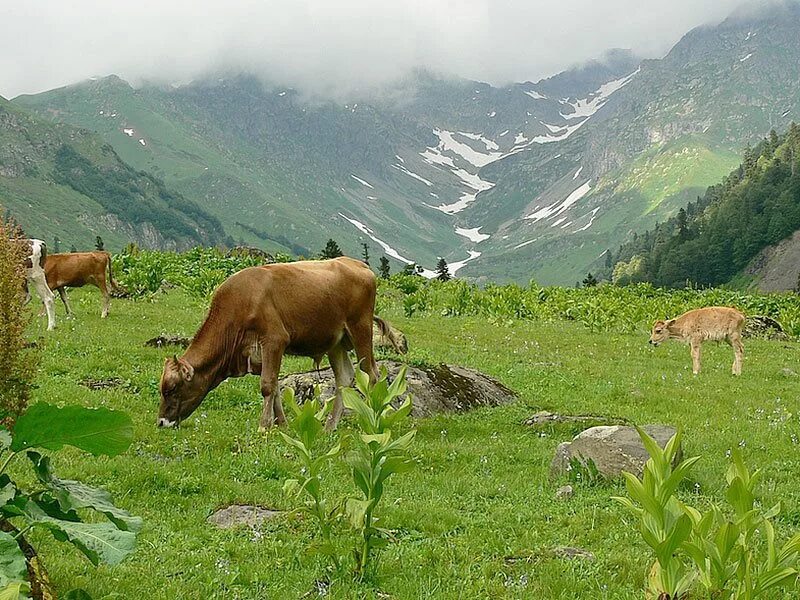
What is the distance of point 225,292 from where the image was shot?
12.1 metres

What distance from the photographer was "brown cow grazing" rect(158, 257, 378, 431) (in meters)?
11.9

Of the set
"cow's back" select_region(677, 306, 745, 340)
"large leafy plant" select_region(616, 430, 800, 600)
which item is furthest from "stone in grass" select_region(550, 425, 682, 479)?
"cow's back" select_region(677, 306, 745, 340)

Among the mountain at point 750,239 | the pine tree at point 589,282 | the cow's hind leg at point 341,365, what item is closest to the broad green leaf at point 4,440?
the cow's hind leg at point 341,365

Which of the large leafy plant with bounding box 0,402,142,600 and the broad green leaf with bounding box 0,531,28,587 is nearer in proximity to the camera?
the broad green leaf with bounding box 0,531,28,587

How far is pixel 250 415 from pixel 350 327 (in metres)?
2.42

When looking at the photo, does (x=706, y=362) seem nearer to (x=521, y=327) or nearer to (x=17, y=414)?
(x=521, y=327)

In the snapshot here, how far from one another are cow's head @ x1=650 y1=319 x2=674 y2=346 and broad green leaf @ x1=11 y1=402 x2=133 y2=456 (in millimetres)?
25240

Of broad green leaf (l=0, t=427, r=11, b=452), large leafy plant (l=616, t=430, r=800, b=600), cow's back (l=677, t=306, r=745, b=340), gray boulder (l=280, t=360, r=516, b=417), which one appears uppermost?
broad green leaf (l=0, t=427, r=11, b=452)

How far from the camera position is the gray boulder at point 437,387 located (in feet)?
46.5

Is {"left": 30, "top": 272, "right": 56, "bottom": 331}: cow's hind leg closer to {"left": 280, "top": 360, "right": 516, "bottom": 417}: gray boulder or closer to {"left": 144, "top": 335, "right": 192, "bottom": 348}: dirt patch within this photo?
{"left": 144, "top": 335, "right": 192, "bottom": 348}: dirt patch

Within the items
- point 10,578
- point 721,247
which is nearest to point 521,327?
point 10,578

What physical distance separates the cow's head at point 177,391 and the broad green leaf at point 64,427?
7687 mm

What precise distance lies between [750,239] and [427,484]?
531ft

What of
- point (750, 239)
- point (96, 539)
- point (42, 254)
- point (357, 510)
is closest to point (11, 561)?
point (96, 539)
